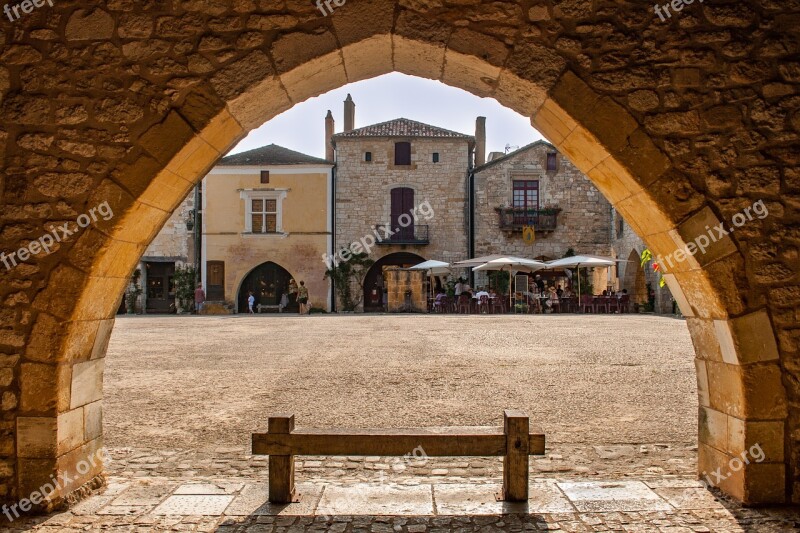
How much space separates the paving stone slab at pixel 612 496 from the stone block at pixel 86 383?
2778mm

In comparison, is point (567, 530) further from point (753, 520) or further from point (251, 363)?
point (251, 363)

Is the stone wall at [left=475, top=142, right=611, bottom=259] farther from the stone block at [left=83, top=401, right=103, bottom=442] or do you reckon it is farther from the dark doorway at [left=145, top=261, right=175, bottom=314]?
the stone block at [left=83, top=401, right=103, bottom=442]

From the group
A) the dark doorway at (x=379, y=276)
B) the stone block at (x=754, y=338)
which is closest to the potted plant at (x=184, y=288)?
the dark doorway at (x=379, y=276)

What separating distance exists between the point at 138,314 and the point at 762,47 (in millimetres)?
24042

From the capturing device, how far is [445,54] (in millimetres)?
3533

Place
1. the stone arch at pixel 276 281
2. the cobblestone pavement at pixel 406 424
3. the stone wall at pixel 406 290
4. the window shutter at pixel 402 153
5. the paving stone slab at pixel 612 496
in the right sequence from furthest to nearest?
the window shutter at pixel 402 153
the stone arch at pixel 276 281
the stone wall at pixel 406 290
the paving stone slab at pixel 612 496
the cobblestone pavement at pixel 406 424

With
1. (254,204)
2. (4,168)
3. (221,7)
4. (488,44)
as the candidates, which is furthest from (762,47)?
(254,204)

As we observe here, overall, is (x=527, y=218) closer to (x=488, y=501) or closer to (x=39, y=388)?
(x=488, y=501)

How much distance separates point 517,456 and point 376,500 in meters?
0.80

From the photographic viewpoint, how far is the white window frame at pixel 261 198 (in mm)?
25328

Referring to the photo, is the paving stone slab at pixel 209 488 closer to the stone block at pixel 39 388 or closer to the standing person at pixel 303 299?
the stone block at pixel 39 388

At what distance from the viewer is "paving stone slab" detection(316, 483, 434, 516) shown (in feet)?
10.7

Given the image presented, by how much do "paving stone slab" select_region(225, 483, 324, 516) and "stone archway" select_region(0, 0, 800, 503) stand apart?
0.93m

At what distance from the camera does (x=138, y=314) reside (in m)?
24.1
